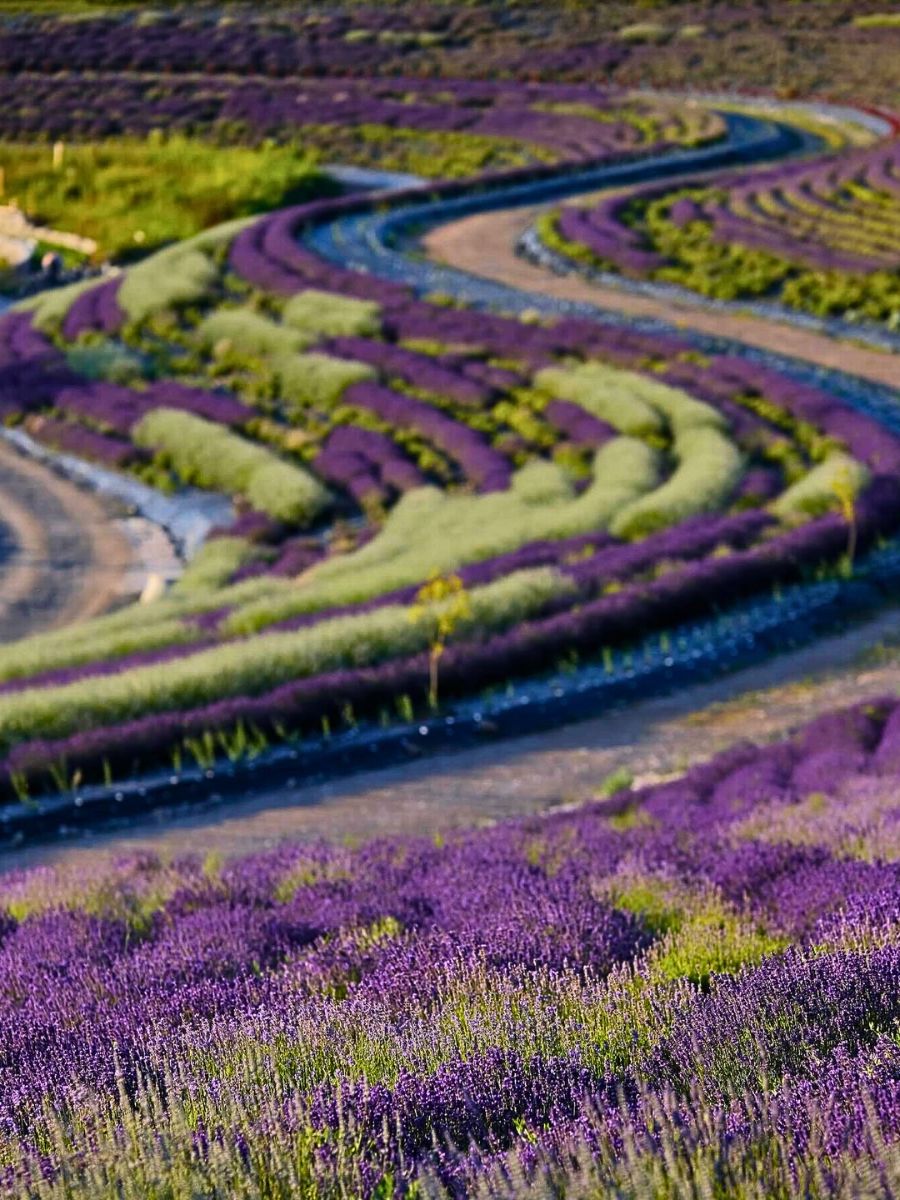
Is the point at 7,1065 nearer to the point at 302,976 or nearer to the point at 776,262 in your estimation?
the point at 302,976

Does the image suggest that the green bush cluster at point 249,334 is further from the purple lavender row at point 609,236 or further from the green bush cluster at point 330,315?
the purple lavender row at point 609,236

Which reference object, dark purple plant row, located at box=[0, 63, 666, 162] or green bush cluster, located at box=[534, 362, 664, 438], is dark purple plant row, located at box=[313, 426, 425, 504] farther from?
dark purple plant row, located at box=[0, 63, 666, 162]

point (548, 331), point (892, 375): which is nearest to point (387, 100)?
point (548, 331)

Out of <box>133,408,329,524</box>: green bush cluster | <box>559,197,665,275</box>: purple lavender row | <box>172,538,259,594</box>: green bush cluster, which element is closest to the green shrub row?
<box>133,408,329,524</box>: green bush cluster

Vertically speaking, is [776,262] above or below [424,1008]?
below

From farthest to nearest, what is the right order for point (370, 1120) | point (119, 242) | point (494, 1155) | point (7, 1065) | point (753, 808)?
point (119, 242), point (753, 808), point (7, 1065), point (370, 1120), point (494, 1155)

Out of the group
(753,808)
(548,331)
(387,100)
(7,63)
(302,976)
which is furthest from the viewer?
(7,63)
